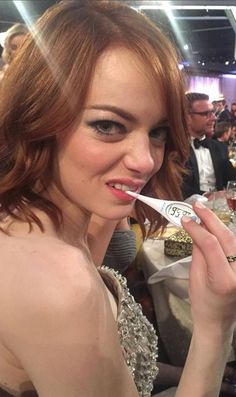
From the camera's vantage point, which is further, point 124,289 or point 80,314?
point 124,289

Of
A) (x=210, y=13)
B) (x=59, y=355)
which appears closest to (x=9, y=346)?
(x=59, y=355)

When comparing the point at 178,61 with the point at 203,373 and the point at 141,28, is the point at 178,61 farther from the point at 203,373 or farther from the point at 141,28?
the point at 203,373

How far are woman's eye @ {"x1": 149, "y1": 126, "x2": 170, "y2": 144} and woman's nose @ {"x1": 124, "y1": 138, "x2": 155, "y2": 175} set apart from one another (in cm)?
5

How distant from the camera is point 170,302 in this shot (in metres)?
1.72

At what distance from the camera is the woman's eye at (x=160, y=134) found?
0.80 m

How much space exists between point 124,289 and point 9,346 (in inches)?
17.3

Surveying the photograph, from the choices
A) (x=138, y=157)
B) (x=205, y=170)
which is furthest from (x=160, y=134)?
(x=205, y=170)

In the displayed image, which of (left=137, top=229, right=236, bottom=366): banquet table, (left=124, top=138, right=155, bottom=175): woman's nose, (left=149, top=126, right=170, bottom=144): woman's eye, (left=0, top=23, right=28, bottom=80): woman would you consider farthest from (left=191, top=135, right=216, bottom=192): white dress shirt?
(left=124, top=138, right=155, bottom=175): woman's nose

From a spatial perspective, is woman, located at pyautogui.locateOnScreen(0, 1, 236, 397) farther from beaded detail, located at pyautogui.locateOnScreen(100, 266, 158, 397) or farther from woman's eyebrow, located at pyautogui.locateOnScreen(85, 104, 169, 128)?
beaded detail, located at pyautogui.locateOnScreen(100, 266, 158, 397)

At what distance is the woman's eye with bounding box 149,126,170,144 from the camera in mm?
799

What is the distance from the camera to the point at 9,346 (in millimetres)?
657

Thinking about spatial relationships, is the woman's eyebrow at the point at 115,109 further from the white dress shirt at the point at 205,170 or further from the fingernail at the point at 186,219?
the white dress shirt at the point at 205,170

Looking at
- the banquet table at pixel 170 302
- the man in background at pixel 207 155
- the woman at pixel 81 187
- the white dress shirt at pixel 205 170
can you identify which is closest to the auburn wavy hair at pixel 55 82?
the woman at pixel 81 187

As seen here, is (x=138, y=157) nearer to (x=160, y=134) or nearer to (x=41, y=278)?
(x=160, y=134)
